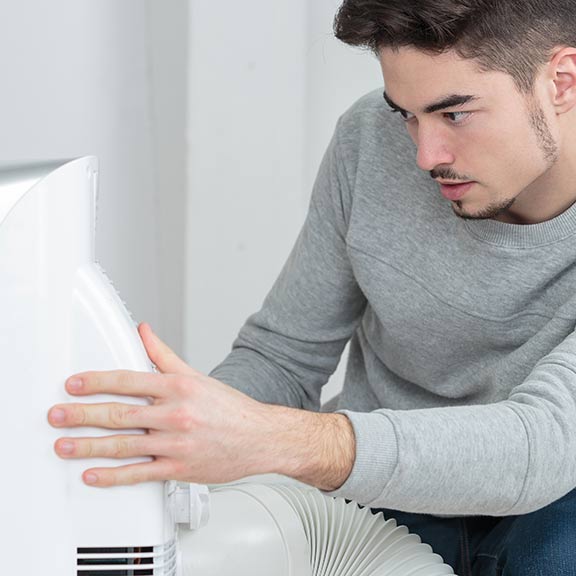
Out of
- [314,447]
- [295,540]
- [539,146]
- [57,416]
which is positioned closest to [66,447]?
[57,416]

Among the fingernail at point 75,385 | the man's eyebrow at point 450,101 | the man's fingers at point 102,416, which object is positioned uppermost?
the man's eyebrow at point 450,101

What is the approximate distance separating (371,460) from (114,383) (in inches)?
11.5

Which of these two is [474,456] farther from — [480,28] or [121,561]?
[480,28]

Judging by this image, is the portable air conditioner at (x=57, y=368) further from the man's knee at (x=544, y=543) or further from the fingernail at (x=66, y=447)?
the man's knee at (x=544, y=543)

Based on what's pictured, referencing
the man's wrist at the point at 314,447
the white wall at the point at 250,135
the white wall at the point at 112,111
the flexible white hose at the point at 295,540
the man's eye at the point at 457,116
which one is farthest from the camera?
the white wall at the point at 250,135

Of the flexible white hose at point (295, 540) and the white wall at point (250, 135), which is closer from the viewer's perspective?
the flexible white hose at point (295, 540)

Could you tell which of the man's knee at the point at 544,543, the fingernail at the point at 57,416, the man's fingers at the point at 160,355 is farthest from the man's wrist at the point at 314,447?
the man's knee at the point at 544,543

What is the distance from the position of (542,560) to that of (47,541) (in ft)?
2.00

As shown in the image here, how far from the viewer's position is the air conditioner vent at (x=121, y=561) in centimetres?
104

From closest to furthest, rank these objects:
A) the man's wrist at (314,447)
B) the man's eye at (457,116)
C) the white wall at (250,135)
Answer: the man's wrist at (314,447) → the man's eye at (457,116) → the white wall at (250,135)

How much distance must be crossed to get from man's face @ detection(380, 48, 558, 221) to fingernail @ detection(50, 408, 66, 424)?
1.96 feet

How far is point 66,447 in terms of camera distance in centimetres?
100

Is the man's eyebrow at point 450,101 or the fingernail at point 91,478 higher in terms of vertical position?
the man's eyebrow at point 450,101

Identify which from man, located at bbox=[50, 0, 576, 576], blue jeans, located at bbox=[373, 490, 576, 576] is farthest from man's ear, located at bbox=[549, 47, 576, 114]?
blue jeans, located at bbox=[373, 490, 576, 576]
